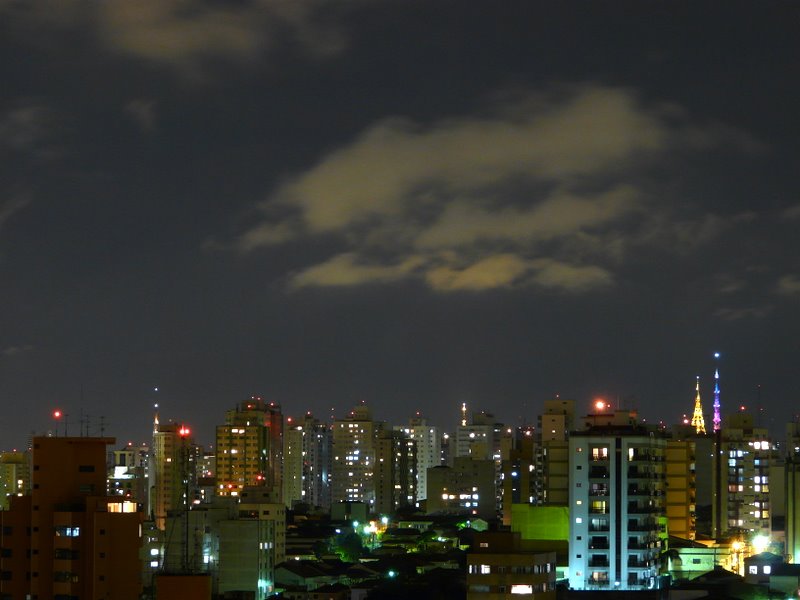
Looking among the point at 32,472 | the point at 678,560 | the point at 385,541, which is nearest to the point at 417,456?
the point at 385,541

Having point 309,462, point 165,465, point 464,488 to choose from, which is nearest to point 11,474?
point 165,465

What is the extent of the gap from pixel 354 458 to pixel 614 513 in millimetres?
63415

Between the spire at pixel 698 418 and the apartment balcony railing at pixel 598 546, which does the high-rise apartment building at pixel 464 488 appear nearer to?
the spire at pixel 698 418

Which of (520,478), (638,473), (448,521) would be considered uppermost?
(638,473)

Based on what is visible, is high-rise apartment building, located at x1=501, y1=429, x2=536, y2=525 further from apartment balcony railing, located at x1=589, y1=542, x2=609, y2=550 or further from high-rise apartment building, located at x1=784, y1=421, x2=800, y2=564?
apartment balcony railing, located at x1=589, y1=542, x2=609, y2=550

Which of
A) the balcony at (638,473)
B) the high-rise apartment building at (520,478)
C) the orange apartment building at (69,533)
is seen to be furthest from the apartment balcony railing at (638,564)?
the high-rise apartment building at (520,478)

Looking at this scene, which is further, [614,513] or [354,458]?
[354,458]

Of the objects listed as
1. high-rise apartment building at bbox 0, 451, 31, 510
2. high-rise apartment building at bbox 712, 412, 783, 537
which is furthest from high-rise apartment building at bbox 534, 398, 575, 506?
high-rise apartment building at bbox 0, 451, 31, 510

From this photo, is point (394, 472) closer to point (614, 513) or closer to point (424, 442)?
point (424, 442)

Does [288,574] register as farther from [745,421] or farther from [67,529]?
[67,529]

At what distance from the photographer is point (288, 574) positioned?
47.8 metres

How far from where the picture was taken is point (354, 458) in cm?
9838

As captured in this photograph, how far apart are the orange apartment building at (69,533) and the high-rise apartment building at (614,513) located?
1412cm

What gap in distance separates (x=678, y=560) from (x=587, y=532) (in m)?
3.51
